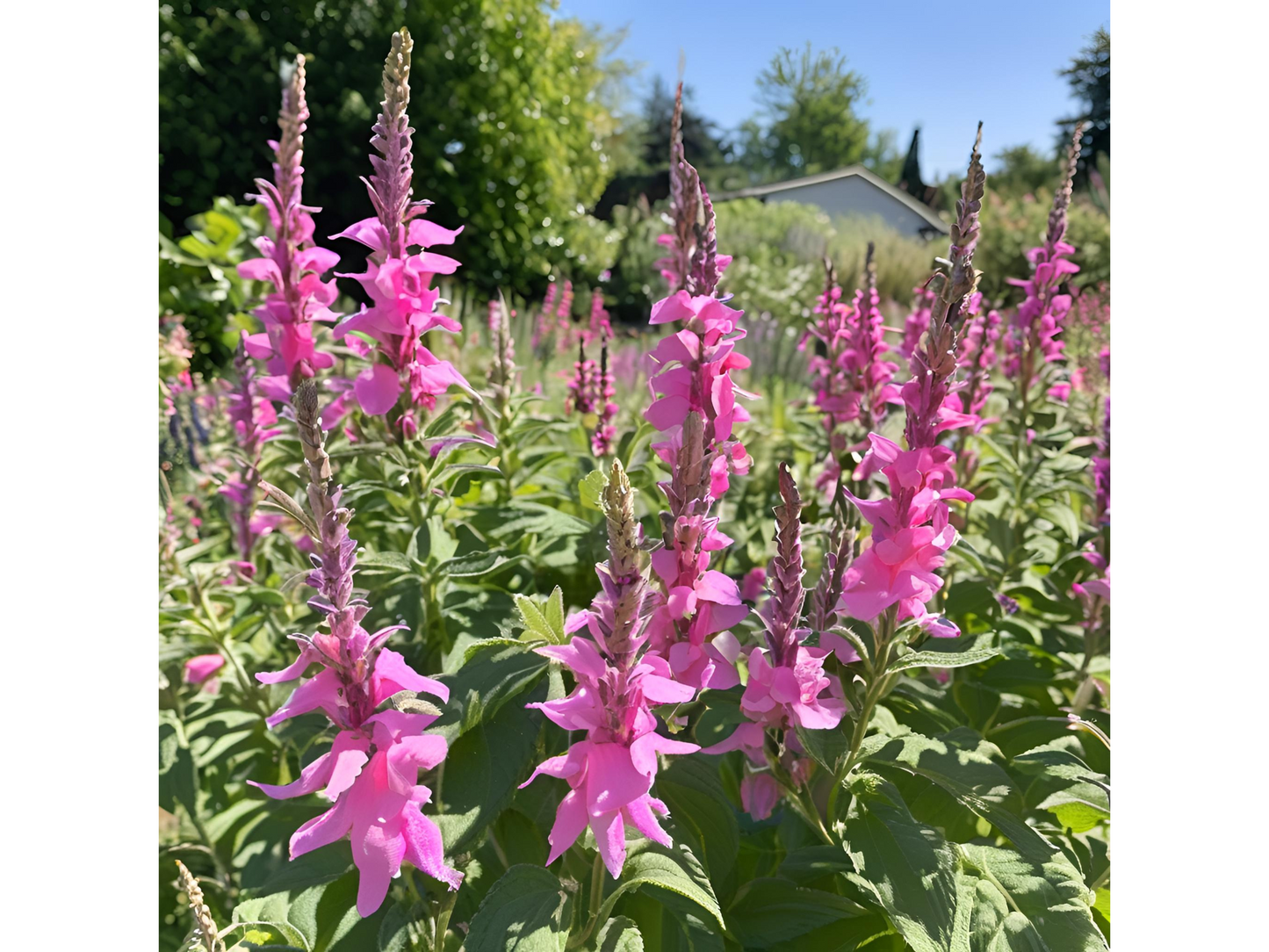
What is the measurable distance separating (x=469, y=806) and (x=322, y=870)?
10.2 inches

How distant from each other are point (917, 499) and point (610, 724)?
0.40 meters

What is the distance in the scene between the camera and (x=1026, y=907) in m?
0.94

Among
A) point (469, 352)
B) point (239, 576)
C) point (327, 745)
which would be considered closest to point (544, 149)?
point (469, 352)

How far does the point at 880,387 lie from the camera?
173cm

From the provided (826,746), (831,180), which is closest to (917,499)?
(826,746)

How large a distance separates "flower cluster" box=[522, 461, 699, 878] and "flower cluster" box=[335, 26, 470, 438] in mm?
567

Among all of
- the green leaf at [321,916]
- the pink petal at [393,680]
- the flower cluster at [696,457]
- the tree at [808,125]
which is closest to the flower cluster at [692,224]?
the flower cluster at [696,457]

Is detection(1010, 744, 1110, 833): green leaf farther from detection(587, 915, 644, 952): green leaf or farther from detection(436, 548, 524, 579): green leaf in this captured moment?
detection(436, 548, 524, 579): green leaf

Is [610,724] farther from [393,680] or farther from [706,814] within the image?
[706,814]

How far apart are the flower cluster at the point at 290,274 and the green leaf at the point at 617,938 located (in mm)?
956

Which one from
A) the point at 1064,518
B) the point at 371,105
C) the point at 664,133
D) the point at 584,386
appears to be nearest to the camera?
the point at 1064,518

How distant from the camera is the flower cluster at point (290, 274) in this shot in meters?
1.34

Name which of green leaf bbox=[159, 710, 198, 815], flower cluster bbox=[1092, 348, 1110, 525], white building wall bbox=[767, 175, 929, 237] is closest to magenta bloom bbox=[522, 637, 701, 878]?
green leaf bbox=[159, 710, 198, 815]

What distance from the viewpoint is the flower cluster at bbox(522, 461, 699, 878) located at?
25.9 inches
